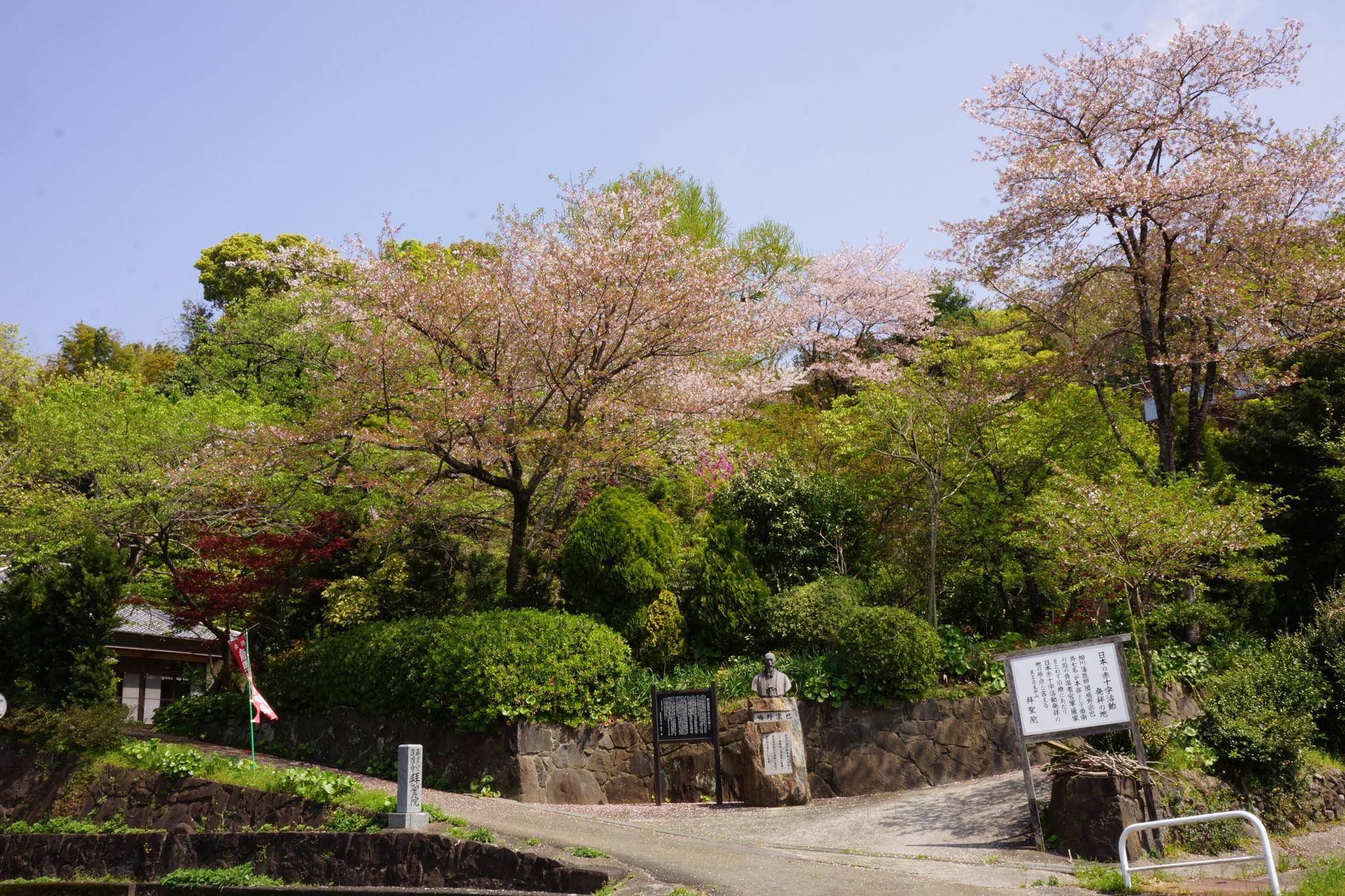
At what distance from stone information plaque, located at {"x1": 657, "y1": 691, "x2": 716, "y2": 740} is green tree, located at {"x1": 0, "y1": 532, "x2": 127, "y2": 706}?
723cm

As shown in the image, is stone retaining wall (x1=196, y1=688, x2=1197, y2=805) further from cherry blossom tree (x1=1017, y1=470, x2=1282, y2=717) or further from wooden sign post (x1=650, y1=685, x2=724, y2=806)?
cherry blossom tree (x1=1017, y1=470, x2=1282, y2=717)

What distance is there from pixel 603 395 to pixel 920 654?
5903 millimetres

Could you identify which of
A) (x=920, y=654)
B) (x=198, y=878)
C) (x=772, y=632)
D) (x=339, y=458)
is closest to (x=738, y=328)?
(x=772, y=632)

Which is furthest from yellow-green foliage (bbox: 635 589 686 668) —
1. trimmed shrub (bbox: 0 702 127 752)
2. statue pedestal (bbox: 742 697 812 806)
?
trimmed shrub (bbox: 0 702 127 752)

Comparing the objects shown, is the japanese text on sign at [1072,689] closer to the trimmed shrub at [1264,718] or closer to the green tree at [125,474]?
the trimmed shrub at [1264,718]

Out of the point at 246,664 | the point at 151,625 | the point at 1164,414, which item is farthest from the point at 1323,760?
the point at 151,625

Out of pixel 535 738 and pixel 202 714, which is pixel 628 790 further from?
pixel 202 714

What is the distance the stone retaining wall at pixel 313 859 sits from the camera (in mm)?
8008

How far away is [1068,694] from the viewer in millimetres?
8961

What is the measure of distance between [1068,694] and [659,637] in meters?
5.85

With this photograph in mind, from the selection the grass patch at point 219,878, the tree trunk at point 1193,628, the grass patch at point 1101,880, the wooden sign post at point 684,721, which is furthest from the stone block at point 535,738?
the tree trunk at point 1193,628

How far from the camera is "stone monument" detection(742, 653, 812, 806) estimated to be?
1103cm

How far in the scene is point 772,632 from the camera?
1287 centimetres

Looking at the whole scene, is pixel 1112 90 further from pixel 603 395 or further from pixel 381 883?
pixel 381 883
